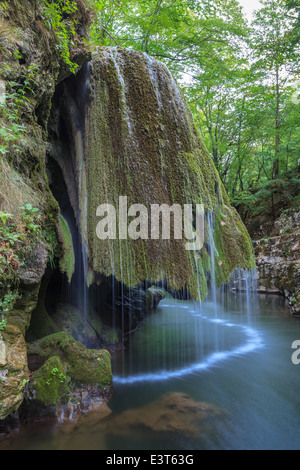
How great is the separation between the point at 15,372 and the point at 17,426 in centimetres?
70

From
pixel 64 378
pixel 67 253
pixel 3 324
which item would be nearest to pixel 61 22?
pixel 67 253

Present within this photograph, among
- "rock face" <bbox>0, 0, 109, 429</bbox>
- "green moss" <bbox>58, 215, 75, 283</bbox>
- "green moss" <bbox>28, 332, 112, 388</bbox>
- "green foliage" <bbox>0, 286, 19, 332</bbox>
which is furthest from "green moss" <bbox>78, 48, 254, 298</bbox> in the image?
"green foliage" <bbox>0, 286, 19, 332</bbox>

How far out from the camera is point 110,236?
4312mm

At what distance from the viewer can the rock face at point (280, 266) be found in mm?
9273

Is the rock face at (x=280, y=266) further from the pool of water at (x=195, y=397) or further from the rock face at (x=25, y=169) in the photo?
the rock face at (x=25, y=169)

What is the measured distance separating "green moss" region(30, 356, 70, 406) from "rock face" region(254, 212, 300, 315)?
314 inches

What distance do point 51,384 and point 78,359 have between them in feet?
1.67

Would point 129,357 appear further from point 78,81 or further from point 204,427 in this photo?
point 78,81

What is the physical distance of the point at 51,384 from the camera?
3.14 m

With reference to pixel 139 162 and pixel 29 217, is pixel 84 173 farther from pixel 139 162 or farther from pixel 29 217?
pixel 29 217

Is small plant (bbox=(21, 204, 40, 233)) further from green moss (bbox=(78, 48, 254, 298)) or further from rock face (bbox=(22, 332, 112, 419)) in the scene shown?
rock face (bbox=(22, 332, 112, 419))

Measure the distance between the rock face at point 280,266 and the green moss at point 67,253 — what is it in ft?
24.3

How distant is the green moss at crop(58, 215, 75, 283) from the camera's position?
4739 mm
